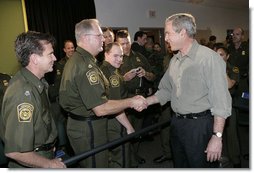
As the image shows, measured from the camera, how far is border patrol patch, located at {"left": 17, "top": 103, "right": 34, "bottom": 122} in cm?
166

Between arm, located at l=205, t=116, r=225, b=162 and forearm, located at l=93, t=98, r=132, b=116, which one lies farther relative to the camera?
forearm, located at l=93, t=98, r=132, b=116

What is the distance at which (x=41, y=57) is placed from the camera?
6.33ft

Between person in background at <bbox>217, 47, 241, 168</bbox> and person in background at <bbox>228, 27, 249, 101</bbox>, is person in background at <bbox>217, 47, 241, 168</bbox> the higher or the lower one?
the lower one

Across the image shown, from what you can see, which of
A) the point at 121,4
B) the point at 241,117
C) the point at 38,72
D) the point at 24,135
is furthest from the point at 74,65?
the point at 121,4

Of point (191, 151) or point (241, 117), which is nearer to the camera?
point (191, 151)

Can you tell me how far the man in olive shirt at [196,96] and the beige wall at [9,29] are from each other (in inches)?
166

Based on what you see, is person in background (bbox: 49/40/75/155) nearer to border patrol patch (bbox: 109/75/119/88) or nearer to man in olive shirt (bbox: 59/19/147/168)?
man in olive shirt (bbox: 59/19/147/168)

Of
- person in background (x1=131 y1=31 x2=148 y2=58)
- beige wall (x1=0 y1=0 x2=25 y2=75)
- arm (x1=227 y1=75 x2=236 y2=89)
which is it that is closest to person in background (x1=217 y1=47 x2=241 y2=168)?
arm (x1=227 y1=75 x2=236 y2=89)

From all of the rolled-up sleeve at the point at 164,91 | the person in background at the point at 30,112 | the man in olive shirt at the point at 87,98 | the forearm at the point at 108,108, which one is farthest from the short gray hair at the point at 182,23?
the person in background at the point at 30,112

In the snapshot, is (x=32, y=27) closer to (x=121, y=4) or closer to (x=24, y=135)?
(x=121, y=4)

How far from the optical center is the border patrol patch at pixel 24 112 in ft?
5.44

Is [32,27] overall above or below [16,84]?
above

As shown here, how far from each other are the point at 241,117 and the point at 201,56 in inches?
75.2

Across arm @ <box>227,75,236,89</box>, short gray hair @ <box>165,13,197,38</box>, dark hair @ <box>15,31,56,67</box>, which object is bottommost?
arm @ <box>227,75,236,89</box>
